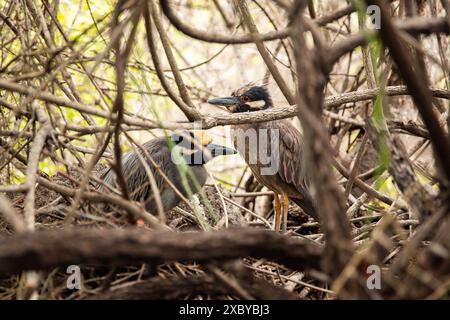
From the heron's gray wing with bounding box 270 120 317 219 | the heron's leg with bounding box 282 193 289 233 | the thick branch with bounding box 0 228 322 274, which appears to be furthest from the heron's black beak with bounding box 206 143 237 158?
the thick branch with bounding box 0 228 322 274

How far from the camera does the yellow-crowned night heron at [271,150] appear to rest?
5566 mm

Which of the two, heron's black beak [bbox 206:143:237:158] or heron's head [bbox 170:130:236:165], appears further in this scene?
heron's black beak [bbox 206:143:237:158]

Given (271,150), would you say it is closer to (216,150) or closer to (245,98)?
(245,98)

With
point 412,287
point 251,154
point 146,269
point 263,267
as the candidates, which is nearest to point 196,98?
point 251,154

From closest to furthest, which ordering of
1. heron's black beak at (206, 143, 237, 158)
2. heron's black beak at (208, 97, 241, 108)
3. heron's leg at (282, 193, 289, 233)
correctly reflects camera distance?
heron's black beak at (206, 143, 237, 158) < heron's leg at (282, 193, 289, 233) < heron's black beak at (208, 97, 241, 108)

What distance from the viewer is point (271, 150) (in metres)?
5.64

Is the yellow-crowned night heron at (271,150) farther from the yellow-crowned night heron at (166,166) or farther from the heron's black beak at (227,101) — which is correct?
the yellow-crowned night heron at (166,166)

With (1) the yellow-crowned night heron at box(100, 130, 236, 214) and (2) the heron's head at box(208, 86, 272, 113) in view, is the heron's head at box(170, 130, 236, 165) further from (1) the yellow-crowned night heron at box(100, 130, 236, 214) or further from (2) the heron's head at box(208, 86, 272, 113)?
(2) the heron's head at box(208, 86, 272, 113)

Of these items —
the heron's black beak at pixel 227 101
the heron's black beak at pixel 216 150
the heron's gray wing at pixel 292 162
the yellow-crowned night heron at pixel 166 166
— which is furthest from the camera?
the heron's black beak at pixel 227 101

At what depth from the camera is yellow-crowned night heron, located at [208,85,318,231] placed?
5566 mm

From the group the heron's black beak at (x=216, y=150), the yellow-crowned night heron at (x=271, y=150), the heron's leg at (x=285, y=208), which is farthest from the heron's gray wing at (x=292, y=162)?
the heron's black beak at (x=216, y=150)

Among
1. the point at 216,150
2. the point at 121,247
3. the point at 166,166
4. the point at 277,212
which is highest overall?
the point at 216,150

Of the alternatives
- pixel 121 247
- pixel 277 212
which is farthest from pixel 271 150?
pixel 121 247

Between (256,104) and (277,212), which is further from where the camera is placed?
(256,104)
